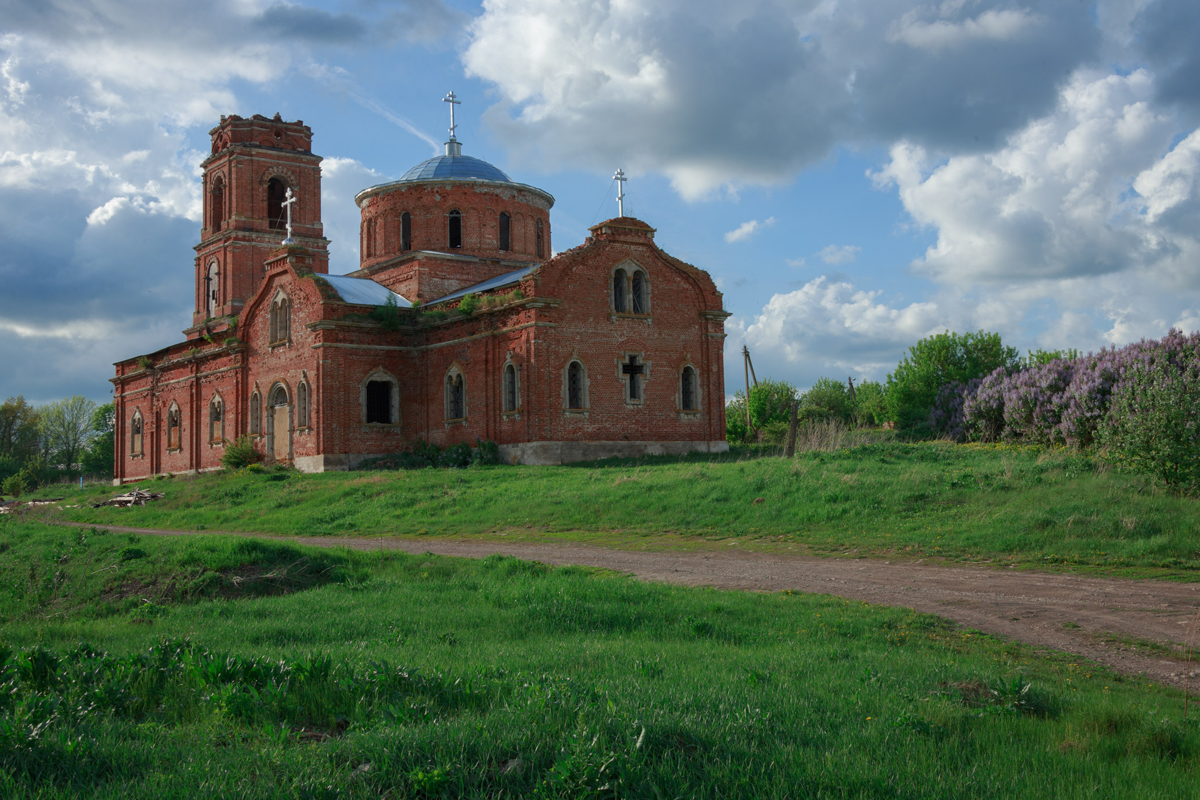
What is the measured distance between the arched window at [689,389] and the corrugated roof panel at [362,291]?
34.8 ft

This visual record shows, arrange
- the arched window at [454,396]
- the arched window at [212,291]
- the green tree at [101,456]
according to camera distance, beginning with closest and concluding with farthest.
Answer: the arched window at [454,396]
the arched window at [212,291]
the green tree at [101,456]

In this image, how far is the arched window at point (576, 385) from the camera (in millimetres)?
30156

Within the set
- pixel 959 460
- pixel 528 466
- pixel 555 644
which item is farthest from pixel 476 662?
pixel 528 466

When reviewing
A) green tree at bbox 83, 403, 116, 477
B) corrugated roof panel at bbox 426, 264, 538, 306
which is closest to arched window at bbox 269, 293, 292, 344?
corrugated roof panel at bbox 426, 264, 538, 306

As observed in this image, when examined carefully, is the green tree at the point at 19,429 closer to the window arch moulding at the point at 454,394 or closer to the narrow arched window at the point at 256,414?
the narrow arched window at the point at 256,414

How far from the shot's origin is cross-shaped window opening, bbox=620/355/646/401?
3130 cm

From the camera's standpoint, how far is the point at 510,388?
100 ft

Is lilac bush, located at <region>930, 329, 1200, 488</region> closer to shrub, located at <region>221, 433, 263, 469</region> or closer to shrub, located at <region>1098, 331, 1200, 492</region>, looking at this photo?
shrub, located at <region>1098, 331, 1200, 492</region>

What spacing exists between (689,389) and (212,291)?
2739 cm

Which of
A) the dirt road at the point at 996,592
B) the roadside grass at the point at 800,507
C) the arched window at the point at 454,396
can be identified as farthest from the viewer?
the arched window at the point at 454,396

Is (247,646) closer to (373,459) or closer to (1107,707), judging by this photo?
(1107,707)

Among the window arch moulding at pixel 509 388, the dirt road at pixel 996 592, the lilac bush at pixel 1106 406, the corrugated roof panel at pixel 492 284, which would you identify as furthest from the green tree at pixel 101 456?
the dirt road at pixel 996 592

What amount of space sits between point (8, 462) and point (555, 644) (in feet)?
272

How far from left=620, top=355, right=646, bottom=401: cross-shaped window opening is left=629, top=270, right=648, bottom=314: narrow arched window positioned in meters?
1.74
